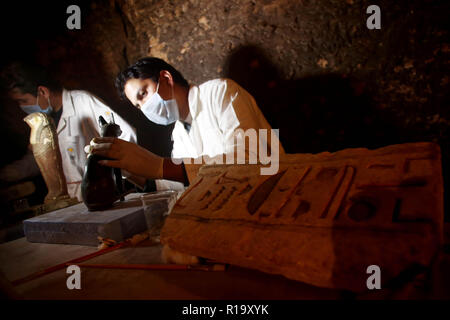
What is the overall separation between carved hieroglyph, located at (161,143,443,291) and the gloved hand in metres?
0.51

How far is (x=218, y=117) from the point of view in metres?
1.86

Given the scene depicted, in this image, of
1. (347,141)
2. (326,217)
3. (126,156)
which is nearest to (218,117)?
(126,156)

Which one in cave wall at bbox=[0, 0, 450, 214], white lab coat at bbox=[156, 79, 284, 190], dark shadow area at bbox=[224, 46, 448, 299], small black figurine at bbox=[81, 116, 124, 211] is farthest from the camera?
white lab coat at bbox=[156, 79, 284, 190]

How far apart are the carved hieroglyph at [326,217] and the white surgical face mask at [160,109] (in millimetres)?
1082

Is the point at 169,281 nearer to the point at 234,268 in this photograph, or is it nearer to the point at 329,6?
the point at 234,268

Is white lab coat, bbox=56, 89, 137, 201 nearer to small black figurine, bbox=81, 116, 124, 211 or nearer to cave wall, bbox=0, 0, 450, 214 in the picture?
cave wall, bbox=0, 0, 450, 214

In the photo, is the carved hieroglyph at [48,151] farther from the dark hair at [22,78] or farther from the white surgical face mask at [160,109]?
the dark hair at [22,78]

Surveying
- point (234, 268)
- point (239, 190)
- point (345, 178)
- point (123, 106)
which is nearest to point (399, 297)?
point (345, 178)

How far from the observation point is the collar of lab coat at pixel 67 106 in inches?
102

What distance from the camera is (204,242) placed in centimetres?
81

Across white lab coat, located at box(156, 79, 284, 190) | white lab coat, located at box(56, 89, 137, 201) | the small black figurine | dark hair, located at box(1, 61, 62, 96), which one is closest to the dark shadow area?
white lab coat, located at box(156, 79, 284, 190)

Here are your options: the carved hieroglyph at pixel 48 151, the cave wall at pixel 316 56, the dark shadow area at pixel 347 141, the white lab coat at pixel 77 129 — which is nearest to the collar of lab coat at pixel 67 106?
the white lab coat at pixel 77 129

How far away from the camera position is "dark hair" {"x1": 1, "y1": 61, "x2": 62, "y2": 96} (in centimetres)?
238

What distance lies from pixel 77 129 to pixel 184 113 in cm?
132
